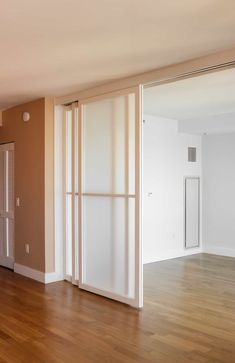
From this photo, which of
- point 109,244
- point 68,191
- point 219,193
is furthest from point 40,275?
point 219,193

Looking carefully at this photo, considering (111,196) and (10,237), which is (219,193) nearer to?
(111,196)

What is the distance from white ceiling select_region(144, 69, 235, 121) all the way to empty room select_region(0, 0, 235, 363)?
0.03 metres

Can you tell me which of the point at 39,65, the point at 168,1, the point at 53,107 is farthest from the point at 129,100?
the point at 168,1

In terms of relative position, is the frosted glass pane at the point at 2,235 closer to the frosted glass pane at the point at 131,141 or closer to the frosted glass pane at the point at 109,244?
the frosted glass pane at the point at 109,244

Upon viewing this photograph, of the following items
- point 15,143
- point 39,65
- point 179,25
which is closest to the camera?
point 179,25

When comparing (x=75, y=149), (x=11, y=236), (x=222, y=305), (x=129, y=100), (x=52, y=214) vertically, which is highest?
(x=129, y=100)

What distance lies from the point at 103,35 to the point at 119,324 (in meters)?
2.70

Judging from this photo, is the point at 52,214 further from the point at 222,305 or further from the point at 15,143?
the point at 222,305

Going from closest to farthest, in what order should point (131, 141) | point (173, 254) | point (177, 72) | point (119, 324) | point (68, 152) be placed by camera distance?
point (119, 324)
point (177, 72)
point (131, 141)
point (68, 152)
point (173, 254)

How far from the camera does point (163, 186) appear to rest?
7.02 m

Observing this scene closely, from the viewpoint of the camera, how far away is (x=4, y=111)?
637 centimetres

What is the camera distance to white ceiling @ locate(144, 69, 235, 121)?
4.53 m

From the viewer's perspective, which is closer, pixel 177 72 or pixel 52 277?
pixel 177 72

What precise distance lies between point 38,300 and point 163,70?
3.03 metres
